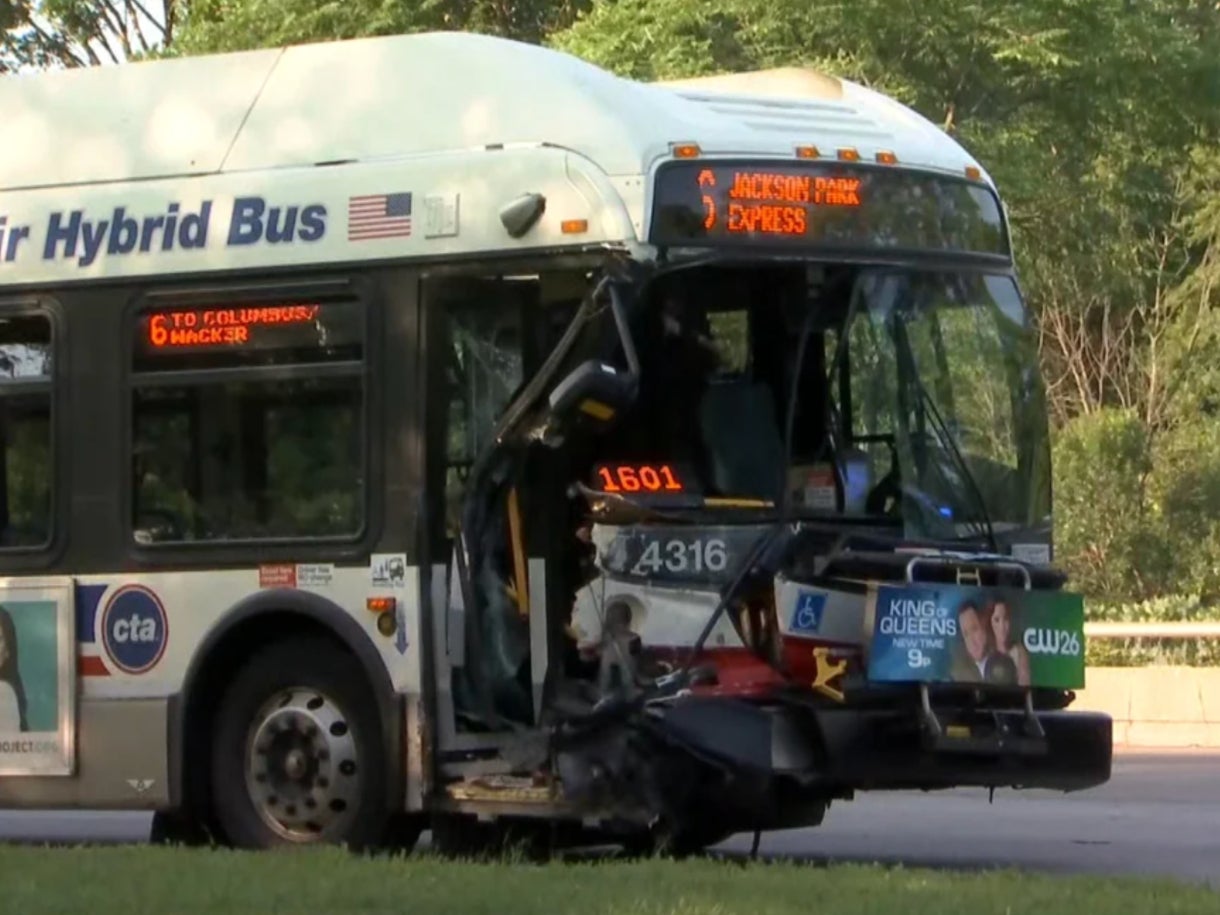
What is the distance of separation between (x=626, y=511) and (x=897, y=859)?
2.41 meters

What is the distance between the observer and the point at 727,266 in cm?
1208

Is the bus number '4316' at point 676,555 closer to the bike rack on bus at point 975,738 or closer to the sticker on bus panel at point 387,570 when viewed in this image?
the bike rack on bus at point 975,738

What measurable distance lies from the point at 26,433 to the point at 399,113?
2.37 metres

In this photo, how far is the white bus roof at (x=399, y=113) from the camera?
1201 centimetres

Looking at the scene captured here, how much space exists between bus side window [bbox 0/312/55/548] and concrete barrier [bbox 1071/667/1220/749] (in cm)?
1080

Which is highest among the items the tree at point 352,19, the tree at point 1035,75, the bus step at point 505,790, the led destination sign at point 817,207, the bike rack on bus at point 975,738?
the tree at point 352,19

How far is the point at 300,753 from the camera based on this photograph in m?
12.4

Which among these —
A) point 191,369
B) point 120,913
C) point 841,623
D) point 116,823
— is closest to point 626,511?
point 841,623

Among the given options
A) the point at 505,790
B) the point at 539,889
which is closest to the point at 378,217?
the point at 505,790

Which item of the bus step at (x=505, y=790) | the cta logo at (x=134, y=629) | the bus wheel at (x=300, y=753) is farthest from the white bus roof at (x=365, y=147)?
the bus step at (x=505, y=790)

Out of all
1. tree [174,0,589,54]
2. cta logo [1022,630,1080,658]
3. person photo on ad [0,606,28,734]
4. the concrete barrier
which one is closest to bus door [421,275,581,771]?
cta logo [1022,630,1080,658]

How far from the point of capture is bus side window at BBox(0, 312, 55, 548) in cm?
1311

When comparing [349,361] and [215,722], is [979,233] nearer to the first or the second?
[349,361]

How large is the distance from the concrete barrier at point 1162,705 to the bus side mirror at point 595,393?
11.2m
